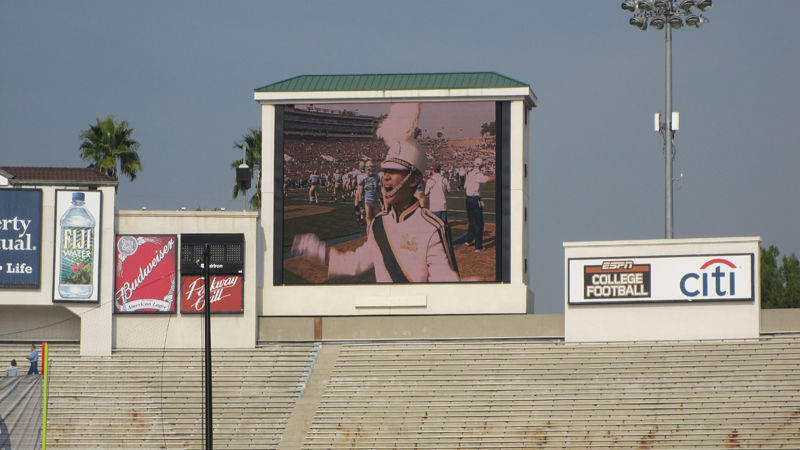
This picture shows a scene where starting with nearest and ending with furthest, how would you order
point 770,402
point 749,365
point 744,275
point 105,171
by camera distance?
1. point 770,402
2. point 749,365
3. point 744,275
4. point 105,171

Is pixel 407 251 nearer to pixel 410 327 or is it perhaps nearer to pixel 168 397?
pixel 410 327

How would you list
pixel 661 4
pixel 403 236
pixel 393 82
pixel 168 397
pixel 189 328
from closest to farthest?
pixel 168 397 < pixel 661 4 < pixel 189 328 < pixel 403 236 < pixel 393 82

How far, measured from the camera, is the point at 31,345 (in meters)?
38.0

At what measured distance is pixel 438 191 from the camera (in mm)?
38062

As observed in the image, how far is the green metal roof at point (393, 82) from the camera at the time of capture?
38.8 metres

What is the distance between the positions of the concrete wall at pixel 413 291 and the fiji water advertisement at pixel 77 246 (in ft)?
19.1

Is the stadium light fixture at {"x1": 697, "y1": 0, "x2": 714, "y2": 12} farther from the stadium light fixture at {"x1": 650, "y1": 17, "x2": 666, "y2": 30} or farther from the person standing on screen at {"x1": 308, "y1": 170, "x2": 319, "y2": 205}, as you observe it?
the person standing on screen at {"x1": 308, "y1": 170, "x2": 319, "y2": 205}

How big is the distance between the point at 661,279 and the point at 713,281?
1.67 metres

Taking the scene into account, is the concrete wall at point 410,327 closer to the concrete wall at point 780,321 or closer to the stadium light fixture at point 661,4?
the concrete wall at point 780,321

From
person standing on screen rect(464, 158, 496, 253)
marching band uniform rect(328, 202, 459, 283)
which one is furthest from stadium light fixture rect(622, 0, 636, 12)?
marching band uniform rect(328, 202, 459, 283)

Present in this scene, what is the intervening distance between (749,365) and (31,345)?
2421 cm

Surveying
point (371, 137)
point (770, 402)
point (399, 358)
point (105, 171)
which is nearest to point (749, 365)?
point (770, 402)

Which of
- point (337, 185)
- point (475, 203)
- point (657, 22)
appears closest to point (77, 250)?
point (337, 185)

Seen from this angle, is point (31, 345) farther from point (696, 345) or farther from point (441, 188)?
point (696, 345)
